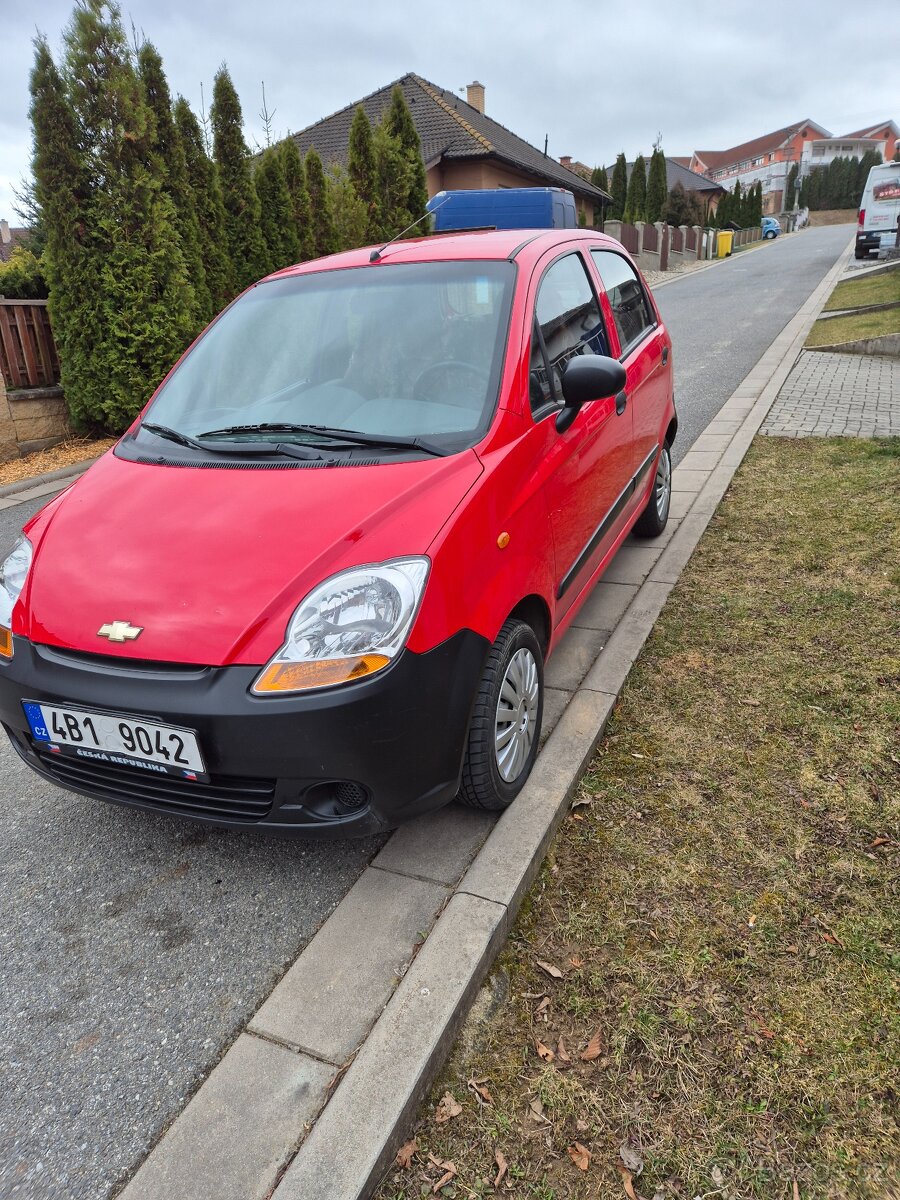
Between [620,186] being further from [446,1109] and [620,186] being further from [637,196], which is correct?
[446,1109]

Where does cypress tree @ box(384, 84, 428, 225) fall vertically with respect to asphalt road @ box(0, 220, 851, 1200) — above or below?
above

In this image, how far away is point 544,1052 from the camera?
198cm

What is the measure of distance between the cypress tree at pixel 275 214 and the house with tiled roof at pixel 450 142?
45.2ft

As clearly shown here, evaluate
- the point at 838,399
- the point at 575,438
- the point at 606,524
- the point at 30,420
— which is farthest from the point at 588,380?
the point at 30,420

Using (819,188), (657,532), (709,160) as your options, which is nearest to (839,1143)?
(657,532)

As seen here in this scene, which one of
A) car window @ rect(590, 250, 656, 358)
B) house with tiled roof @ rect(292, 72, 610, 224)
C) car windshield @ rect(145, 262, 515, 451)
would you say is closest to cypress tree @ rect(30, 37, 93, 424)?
car windshield @ rect(145, 262, 515, 451)

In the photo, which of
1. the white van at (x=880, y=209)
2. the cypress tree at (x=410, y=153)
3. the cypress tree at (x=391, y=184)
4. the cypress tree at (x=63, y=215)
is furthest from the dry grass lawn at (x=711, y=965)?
the white van at (x=880, y=209)

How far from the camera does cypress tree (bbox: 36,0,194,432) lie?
8195mm

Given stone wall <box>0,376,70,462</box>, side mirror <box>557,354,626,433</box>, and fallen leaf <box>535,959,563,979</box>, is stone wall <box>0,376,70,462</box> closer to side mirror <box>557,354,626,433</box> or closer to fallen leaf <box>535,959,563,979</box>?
side mirror <box>557,354,626,433</box>

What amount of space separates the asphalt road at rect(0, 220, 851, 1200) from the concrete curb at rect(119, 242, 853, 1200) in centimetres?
11

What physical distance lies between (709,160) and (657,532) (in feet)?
470

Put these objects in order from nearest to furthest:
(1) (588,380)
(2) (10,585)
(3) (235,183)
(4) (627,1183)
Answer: (4) (627,1183)
(2) (10,585)
(1) (588,380)
(3) (235,183)

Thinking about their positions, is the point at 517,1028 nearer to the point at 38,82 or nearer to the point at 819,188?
the point at 38,82

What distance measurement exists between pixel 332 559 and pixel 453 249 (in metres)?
1.77
